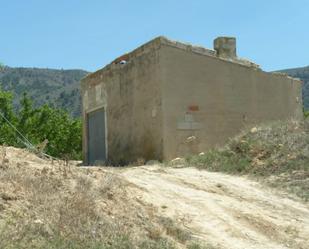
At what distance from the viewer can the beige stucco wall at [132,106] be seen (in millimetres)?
14891

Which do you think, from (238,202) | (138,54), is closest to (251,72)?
(138,54)

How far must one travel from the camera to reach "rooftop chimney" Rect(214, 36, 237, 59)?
55.4 feet

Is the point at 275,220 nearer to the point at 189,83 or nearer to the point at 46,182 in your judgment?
the point at 46,182

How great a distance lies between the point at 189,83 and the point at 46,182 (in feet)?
27.2

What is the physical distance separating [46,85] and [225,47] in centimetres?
6757

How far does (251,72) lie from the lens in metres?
16.5

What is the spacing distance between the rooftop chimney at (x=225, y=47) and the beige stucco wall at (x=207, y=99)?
2.85 ft

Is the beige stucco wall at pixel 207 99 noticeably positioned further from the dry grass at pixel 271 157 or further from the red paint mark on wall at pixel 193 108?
the dry grass at pixel 271 157

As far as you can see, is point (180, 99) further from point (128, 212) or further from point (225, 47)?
point (128, 212)

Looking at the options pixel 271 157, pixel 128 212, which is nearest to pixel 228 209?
pixel 128 212

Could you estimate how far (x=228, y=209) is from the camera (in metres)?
8.89

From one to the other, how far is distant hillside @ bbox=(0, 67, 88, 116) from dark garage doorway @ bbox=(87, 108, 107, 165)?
51254 millimetres

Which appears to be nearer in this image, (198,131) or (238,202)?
(238,202)

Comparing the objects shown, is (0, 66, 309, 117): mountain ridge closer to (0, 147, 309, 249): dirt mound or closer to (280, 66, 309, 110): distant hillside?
(280, 66, 309, 110): distant hillside
